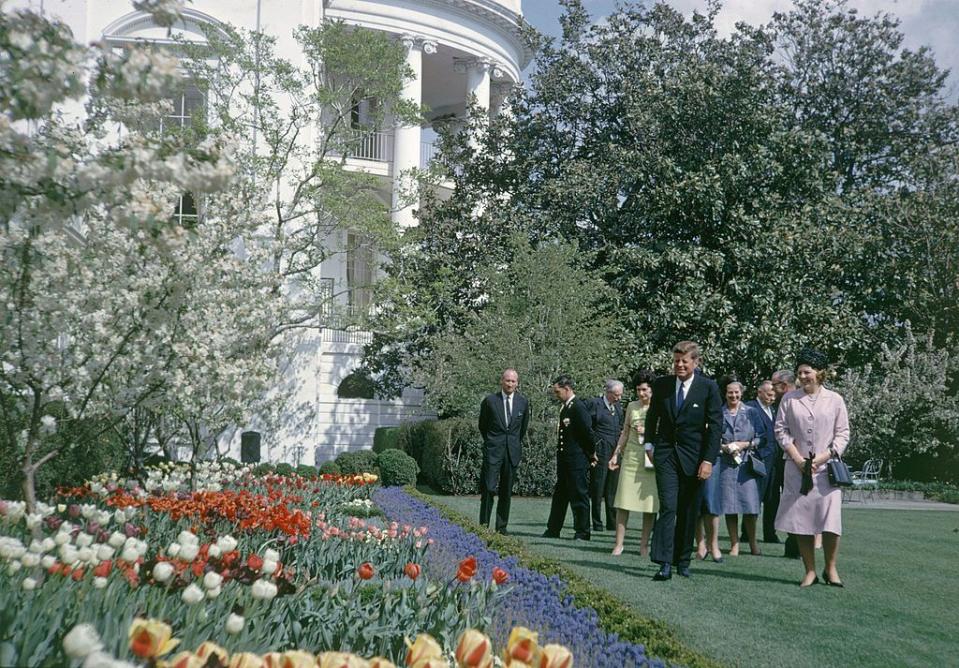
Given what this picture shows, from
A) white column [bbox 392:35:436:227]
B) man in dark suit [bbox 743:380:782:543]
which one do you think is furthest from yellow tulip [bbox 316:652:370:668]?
white column [bbox 392:35:436:227]

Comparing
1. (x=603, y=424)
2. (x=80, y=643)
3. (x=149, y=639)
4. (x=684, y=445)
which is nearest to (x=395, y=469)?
(x=603, y=424)

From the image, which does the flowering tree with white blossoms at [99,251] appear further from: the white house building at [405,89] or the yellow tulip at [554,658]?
the white house building at [405,89]

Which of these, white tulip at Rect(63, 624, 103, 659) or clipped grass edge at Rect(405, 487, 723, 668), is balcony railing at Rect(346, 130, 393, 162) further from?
white tulip at Rect(63, 624, 103, 659)

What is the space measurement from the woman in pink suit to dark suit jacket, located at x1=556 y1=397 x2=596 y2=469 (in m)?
3.48

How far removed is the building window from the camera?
91.2 ft

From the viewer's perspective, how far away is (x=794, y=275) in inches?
1050

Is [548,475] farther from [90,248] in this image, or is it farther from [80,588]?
[80,588]

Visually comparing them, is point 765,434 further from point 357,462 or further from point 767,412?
point 357,462

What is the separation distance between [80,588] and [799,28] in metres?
32.7

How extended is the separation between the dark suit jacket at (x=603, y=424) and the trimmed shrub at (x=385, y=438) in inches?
529

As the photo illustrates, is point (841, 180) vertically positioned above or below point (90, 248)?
→ above

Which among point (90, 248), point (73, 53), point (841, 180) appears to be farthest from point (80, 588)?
point (841, 180)

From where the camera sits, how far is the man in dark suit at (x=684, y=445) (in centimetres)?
962

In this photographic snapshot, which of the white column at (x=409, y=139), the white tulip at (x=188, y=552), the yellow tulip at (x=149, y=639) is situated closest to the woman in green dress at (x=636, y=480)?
the white tulip at (x=188, y=552)
